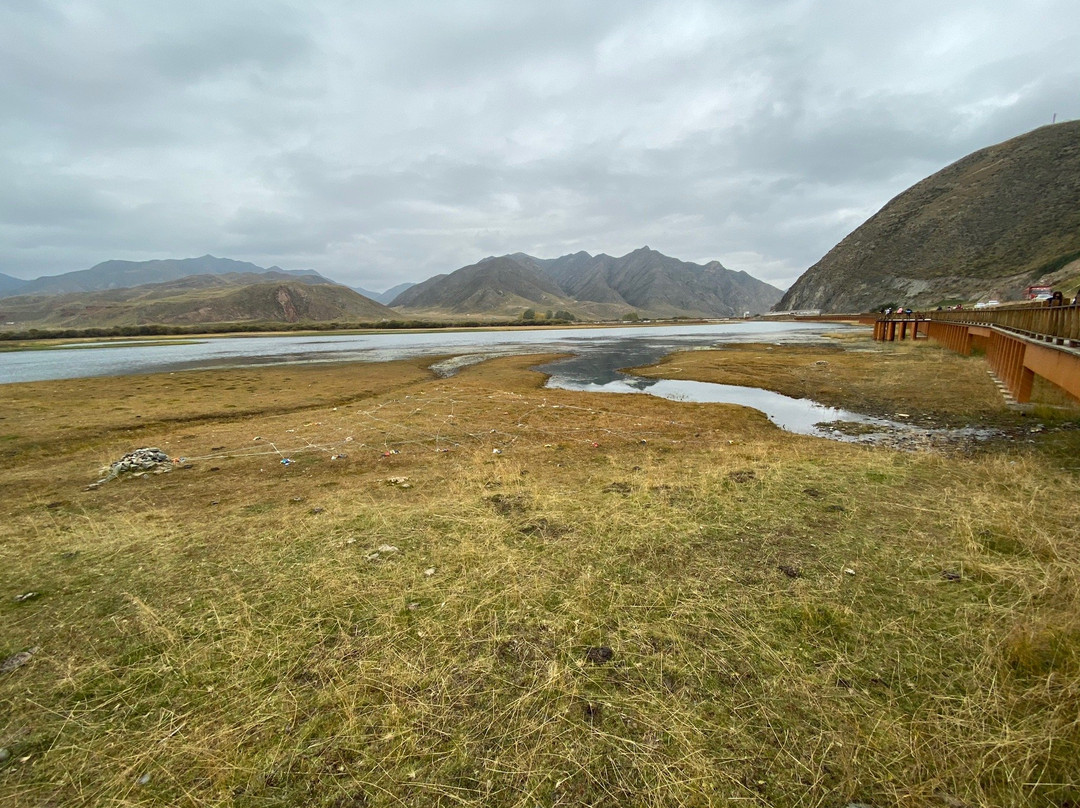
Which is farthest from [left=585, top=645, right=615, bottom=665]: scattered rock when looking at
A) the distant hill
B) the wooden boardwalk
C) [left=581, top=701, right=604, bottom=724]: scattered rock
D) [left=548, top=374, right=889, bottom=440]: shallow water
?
the distant hill

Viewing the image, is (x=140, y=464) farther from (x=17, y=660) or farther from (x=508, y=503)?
(x=508, y=503)

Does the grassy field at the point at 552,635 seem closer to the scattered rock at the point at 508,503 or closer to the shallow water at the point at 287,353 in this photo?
the scattered rock at the point at 508,503

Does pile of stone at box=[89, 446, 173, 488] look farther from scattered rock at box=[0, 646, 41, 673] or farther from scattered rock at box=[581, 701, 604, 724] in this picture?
scattered rock at box=[581, 701, 604, 724]

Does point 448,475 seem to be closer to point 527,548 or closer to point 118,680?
point 527,548

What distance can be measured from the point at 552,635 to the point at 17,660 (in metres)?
6.59

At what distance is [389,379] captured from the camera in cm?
3853

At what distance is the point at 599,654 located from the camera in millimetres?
5242

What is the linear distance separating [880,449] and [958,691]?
445 inches

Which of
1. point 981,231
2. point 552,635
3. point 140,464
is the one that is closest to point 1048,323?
point 552,635

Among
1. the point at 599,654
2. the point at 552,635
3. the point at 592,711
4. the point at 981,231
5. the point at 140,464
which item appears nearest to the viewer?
the point at 592,711

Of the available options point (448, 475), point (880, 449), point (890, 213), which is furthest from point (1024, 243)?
point (448, 475)

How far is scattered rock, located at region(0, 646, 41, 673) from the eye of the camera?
5234 mm

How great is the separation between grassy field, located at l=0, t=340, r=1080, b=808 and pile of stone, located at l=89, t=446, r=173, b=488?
1.68 feet

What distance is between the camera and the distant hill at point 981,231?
11719cm
